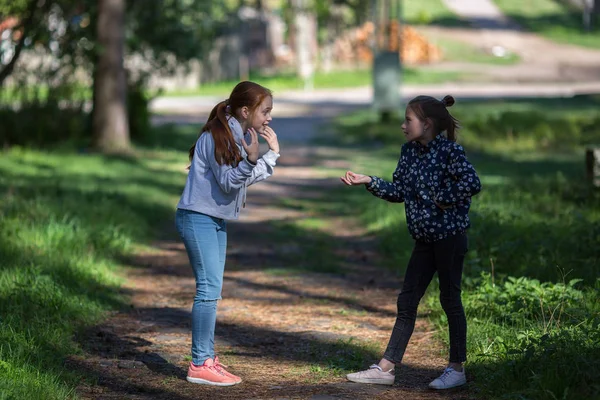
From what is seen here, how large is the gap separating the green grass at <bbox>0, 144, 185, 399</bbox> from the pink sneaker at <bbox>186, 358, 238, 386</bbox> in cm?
66

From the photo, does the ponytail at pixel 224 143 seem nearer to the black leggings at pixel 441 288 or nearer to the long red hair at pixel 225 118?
the long red hair at pixel 225 118

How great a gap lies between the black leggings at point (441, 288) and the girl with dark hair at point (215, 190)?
Answer: 917mm

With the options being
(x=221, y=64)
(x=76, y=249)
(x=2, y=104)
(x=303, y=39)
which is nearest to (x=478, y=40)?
(x=303, y=39)

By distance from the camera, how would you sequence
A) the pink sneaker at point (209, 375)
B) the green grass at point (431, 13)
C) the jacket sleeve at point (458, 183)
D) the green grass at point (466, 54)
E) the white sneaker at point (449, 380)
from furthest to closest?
1. the green grass at point (431, 13)
2. the green grass at point (466, 54)
3. the pink sneaker at point (209, 375)
4. the white sneaker at point (449, 380)
5. the jacket sleeve at point (458, 183)

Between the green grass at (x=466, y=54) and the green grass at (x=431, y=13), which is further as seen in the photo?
the green grass at (x=431, y=13)

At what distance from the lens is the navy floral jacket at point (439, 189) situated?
5746 millimetres

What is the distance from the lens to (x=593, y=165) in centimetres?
1223

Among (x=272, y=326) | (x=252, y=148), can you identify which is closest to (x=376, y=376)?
(x=252, y=148)

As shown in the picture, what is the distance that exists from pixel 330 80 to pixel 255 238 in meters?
33.9

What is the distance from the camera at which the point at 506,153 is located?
1839 cm

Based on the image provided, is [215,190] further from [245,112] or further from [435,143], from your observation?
[435,143]

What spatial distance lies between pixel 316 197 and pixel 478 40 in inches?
1773

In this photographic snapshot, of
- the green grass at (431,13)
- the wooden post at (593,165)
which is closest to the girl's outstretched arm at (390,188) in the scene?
the wooden post at (593,165)

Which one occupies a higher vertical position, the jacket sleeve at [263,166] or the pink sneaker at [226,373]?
the jacket sleeve at [263,166]
